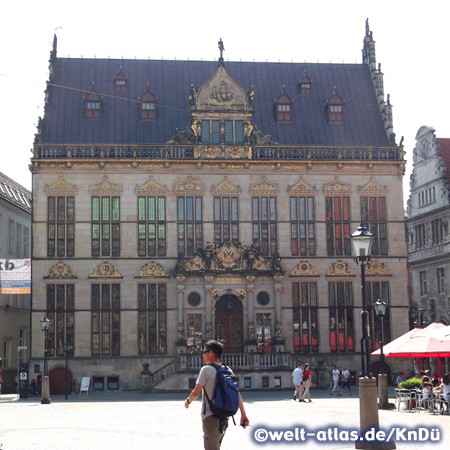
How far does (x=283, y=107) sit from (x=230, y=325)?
1448 centimetres

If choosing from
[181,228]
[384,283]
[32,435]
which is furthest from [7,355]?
[32,435]

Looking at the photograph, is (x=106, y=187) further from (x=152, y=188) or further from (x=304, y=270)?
(x=304, y=270)

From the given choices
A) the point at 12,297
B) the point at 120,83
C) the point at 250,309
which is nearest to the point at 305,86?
the point at 120,83

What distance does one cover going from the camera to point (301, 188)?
51.3m

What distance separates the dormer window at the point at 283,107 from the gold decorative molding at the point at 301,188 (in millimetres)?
4993

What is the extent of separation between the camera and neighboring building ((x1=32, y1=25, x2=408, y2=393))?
160 ft

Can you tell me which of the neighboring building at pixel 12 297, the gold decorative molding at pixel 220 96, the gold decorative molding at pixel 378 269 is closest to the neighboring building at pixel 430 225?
the gold decorative molding at pixel 378 269

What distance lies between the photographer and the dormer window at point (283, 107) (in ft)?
178

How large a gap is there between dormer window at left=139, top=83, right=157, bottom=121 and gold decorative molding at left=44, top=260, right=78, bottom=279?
10711 millimetres

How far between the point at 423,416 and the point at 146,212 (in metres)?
26.2

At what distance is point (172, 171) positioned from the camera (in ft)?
167

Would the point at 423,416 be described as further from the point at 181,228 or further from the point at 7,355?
the point at 7,355

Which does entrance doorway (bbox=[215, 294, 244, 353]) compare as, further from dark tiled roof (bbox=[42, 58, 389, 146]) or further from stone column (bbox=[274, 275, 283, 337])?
dark tiled roof (bbox=[42, 58, 389, 146])

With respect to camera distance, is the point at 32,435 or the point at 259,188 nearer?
the point at 32,435
